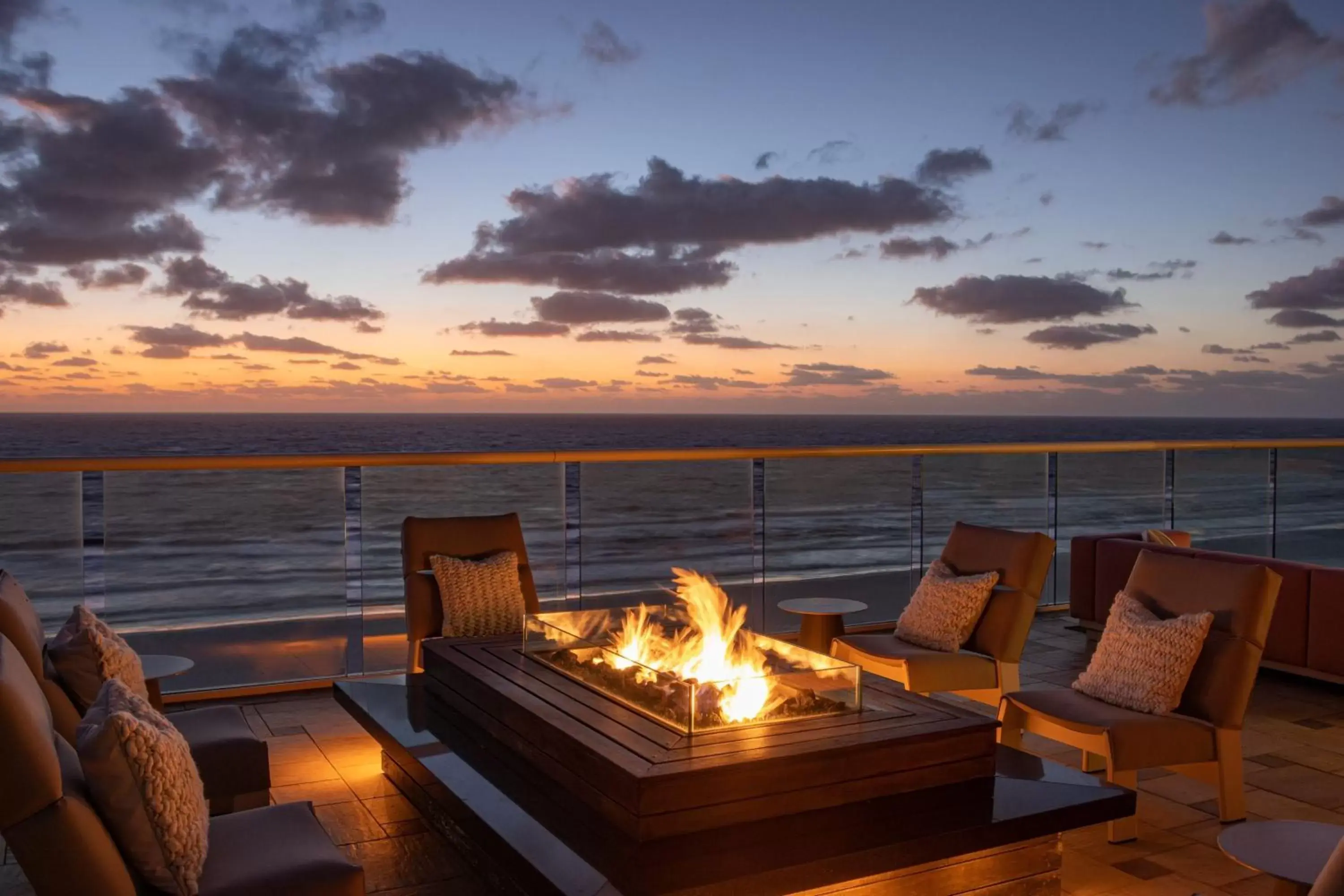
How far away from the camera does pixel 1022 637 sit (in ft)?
13.9

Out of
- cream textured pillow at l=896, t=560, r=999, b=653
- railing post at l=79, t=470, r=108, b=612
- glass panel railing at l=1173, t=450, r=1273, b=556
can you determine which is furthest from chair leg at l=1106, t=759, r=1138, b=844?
glass panel railing at l=1173, t=450, r=1273, b=556

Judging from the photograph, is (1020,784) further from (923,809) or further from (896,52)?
Result: (896,52)

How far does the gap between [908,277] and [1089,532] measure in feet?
18.0

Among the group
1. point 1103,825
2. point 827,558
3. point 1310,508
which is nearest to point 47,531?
point 1103,825

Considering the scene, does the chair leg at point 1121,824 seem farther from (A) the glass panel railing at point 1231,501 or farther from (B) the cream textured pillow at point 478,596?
(A) the glass panel railing at point 1231,501

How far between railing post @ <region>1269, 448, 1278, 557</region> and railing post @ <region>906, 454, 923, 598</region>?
2982mm

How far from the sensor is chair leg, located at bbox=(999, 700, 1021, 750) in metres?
3.53

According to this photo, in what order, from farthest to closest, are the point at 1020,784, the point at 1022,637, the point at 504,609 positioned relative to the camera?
the point at 504,609 < the point at 1022,637 < the point at 1020,784

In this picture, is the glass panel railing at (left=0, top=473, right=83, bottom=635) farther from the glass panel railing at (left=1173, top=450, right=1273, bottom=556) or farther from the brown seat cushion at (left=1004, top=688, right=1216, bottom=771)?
the glass panel railing at (left=1173, top=450, right=1273, bottom=556)

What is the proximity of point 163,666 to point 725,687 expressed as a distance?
6.77ft

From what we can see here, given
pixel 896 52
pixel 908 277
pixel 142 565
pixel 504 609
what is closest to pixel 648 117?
pixel 896 52

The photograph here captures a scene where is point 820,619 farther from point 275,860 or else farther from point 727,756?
point 275,860

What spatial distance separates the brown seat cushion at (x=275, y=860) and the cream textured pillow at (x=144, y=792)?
0.07 meters

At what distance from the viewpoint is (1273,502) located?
7570 mm
